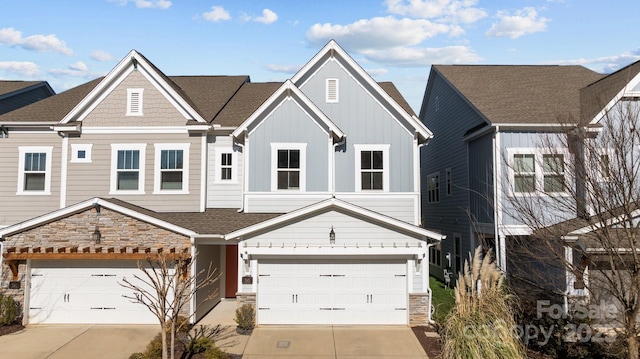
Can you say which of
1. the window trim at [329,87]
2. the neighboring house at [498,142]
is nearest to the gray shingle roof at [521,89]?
the neighboring house at [498,142]

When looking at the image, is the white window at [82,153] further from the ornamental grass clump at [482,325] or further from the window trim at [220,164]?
the ornamental grass clump at [482,325]

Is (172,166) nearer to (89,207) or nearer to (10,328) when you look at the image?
(89,207)

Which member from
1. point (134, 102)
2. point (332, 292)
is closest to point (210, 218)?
point (332, 292)

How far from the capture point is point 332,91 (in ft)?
52.5

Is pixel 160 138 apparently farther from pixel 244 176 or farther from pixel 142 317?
pixel 142 317

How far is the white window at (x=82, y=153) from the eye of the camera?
15969 millimetres

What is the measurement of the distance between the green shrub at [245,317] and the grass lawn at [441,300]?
5605mm

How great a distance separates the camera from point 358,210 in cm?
1359

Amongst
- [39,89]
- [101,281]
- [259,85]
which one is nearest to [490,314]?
[101,281]

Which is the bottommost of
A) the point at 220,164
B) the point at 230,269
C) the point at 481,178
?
the point at 230,269

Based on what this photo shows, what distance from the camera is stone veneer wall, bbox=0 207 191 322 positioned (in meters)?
13.4

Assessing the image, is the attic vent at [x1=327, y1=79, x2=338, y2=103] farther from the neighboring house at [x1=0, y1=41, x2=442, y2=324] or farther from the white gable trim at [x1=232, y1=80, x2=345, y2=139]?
the white gable trim at [x1=232, y1=80, x2=345, y2=139]

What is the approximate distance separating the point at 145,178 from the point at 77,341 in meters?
6.04

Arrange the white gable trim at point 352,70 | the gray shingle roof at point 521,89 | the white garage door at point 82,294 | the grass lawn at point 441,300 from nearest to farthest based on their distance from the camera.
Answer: the white garage door at point 82,294, the grass lawn at point 441,300, the white gable trim at point 352,70, the gray shingle roof at point 521,89
